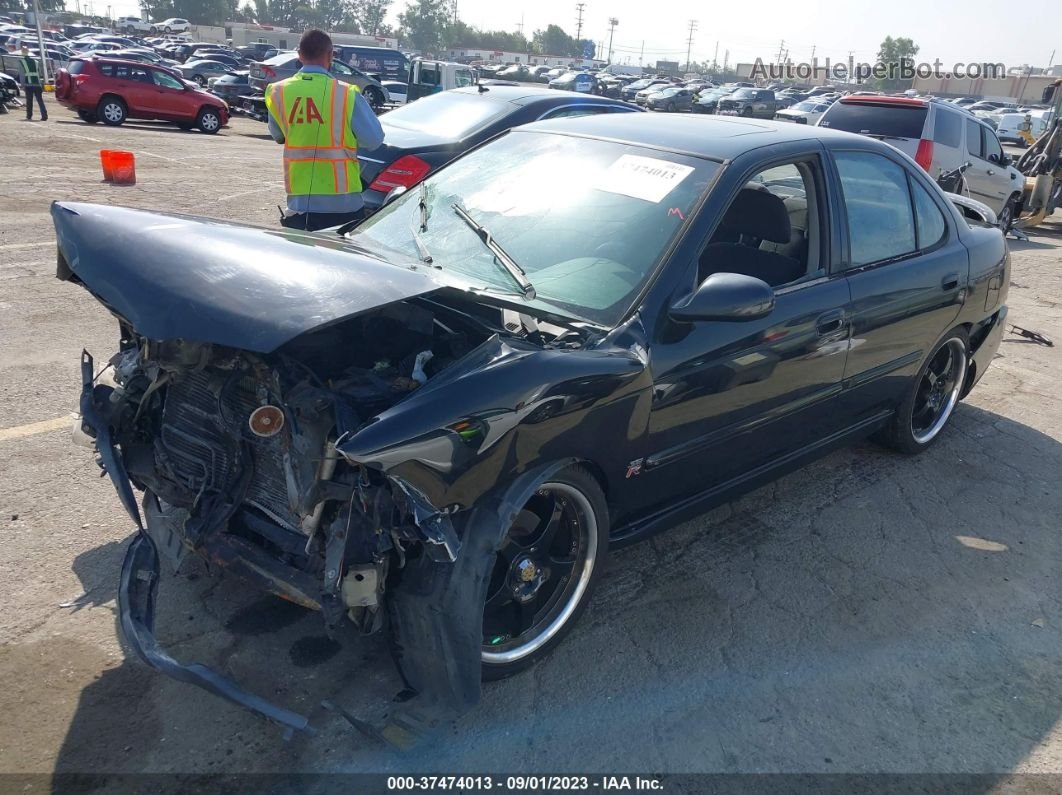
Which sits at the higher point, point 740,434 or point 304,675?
point 740,434

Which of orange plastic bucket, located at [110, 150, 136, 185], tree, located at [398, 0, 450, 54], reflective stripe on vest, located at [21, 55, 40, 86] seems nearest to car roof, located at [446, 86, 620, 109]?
orange plastic bucket, located at [110, 150, 136, 185]

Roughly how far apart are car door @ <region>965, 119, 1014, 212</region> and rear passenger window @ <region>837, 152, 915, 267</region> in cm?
931

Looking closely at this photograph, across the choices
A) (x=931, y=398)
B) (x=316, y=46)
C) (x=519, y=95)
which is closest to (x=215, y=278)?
(x=316, y=46)

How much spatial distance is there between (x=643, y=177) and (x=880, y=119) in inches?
380

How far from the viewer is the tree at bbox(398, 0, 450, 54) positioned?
127m

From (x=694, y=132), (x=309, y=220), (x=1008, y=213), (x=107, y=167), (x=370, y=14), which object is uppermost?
(x=370, y=14)

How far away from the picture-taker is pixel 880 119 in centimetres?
1166

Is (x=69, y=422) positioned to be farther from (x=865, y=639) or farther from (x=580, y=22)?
(x=580, y=22)

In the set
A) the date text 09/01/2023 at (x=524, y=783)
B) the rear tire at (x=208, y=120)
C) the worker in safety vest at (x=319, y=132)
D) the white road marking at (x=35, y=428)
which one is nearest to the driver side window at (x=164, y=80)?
the rear tire at (x=208, y=120)

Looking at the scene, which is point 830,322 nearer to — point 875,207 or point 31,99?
point 875,207

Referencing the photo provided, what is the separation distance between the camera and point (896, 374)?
4387 millimetres

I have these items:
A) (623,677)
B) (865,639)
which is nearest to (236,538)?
(623,677)

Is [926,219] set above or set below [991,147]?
above

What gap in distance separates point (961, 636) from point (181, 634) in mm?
2940
